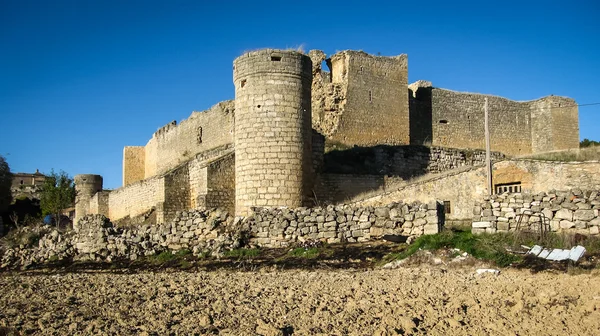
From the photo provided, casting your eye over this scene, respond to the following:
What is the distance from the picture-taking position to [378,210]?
13180mm

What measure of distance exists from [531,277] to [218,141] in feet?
70.7

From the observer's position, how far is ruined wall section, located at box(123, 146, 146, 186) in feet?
140

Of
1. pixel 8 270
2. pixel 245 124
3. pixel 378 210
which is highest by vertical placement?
pixel 245 124

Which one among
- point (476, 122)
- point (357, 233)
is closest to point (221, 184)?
point (357, 233)

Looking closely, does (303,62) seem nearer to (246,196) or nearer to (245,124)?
(245,124)

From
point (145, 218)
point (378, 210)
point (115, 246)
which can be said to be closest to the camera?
point (378, 210)

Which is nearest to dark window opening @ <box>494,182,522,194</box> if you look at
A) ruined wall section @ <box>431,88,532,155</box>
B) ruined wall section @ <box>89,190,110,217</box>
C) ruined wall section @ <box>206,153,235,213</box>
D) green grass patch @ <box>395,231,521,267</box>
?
green grass patch @ <box>395,231,521,267</box>

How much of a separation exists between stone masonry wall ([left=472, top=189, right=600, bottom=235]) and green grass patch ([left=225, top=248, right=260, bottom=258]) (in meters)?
4.49

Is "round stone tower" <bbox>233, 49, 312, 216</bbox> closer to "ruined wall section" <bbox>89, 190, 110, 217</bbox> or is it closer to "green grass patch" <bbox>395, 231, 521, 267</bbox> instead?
"green grass patch" <bbox>395, 231, 521, 267</bbox>

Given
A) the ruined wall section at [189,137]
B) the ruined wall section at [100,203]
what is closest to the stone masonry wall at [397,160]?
the ruined wall section at [189,137]

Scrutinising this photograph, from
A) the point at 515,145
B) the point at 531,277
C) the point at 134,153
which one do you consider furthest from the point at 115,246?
the point at 134,153

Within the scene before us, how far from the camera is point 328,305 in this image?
856 cm

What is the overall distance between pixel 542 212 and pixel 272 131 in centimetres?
692

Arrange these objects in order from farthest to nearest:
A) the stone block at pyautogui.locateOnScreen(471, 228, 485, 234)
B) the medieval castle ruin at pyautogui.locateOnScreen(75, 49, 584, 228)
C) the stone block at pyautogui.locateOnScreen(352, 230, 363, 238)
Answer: the medieval castle ruin at pyautogui.locateOnScreen(75, 49, 584, 228) → the stone block at pyautogui.locateOnScreen(352, 230, 363, 238) → the stone block at pyautogui.locateOnScreen(471, 228, 485, 234)
